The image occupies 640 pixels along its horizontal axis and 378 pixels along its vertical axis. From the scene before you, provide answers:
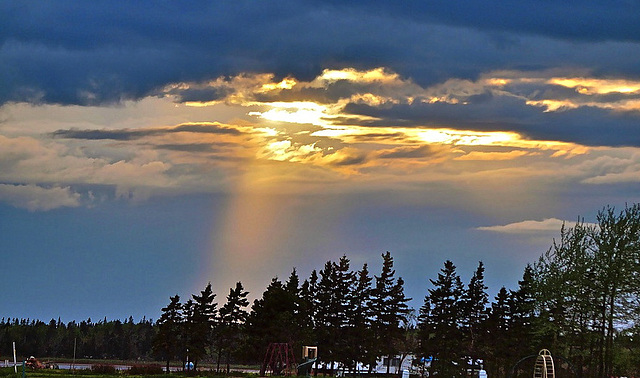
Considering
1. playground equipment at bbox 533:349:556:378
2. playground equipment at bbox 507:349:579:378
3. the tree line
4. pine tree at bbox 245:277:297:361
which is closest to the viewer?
playground equipment at bbox 533:349:556:378

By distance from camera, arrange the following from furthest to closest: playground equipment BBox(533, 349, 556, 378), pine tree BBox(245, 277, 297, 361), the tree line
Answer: the tree line
pine tree BBox(245, 277, 297, 361)
playground equipment BBox(533, 349, 556, 378)

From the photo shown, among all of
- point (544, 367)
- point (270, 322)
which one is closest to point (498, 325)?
point (270, 322)

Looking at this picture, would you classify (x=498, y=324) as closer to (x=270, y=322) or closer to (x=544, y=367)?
(x=270, y=322)

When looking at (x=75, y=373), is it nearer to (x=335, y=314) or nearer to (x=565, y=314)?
(x=335, y=314)

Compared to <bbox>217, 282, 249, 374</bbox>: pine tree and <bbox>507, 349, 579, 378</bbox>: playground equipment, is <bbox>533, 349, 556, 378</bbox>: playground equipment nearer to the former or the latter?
<bbox>507, 349, 579, 378</bbox>: playground equipment

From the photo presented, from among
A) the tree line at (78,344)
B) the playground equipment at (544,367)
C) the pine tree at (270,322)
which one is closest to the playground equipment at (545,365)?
the playground equipment at (544,367)

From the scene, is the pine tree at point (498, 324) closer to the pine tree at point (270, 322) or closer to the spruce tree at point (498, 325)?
the spruce tree at point (498, 325)

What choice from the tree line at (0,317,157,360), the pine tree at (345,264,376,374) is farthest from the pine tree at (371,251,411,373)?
the tree line at (0,317,157,360)

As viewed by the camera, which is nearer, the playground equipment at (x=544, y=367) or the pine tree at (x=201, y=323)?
the playground equipment at (x=544, y=367)

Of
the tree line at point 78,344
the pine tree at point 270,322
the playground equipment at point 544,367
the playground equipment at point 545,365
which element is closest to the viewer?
the playground equipment at point 544,367

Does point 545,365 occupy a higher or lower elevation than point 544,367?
higher

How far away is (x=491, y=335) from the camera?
9175 centimetres

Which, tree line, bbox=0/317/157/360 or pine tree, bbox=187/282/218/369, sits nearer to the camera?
pine tree, bbox=187/282/218/369

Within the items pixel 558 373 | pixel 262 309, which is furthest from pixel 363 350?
pixel 558 373
